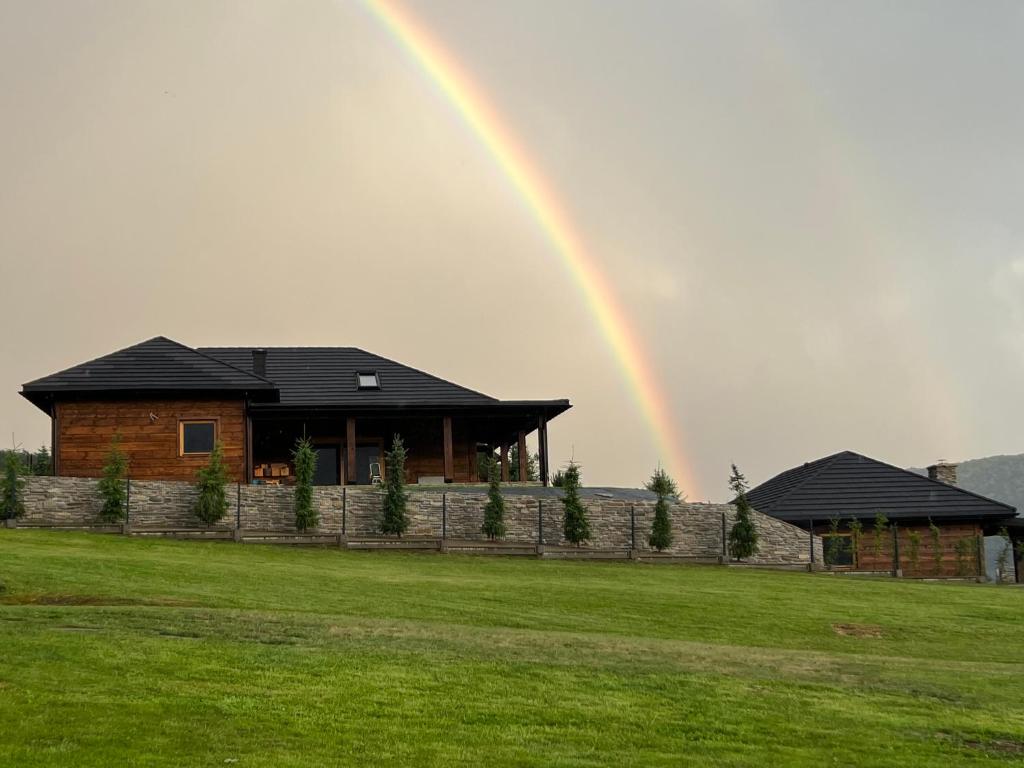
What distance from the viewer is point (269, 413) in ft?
116

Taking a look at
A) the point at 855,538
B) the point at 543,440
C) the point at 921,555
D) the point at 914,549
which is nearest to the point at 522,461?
the point at 543,440

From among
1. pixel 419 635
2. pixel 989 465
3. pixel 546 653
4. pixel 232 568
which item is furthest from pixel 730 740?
pixel 989 465

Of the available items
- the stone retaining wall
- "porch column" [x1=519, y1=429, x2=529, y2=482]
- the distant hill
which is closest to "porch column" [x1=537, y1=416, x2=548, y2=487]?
"porch column" [x1=519, y1=429, x2=529, y2=482]

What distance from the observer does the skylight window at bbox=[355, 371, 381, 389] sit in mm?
38050

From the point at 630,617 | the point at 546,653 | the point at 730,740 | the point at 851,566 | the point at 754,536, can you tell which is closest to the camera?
the point at 730,740

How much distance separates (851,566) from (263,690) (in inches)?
1068

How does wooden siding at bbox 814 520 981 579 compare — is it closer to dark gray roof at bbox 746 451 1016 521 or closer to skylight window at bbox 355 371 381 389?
dark gray roof at bbox 746 451 1016 521

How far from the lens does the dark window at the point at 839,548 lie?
113ft

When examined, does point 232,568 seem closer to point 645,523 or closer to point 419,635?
point 419,635

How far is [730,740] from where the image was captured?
32.1 feet

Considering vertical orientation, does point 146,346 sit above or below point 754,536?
above

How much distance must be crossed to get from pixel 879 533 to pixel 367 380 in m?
17.9

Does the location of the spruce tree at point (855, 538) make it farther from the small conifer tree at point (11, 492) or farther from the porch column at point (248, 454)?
the small conifer tree at point (11, 492)

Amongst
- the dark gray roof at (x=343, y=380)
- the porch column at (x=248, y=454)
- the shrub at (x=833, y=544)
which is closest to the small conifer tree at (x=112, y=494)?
the porch column at (x=248, y=454)
